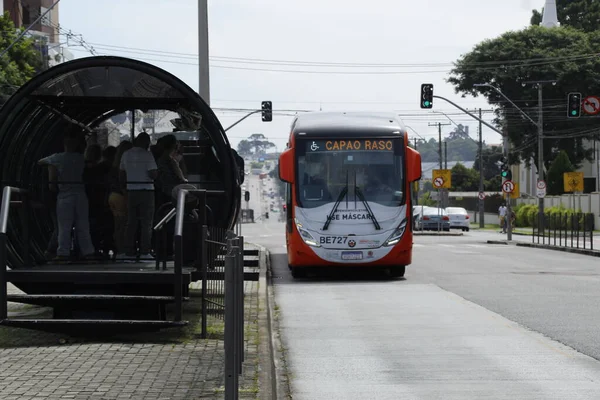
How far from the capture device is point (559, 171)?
68.8 metres

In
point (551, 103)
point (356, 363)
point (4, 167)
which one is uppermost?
point (551, 103)

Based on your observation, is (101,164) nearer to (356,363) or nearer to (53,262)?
(53,262)

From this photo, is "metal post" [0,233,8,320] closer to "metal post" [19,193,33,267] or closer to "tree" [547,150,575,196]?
"metal post" [19,193,33,267]

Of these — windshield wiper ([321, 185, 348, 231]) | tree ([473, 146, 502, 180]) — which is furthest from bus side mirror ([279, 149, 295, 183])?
tree ([473, 146, 502, 180])

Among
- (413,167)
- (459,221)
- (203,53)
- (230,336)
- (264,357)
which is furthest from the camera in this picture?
(459,221)

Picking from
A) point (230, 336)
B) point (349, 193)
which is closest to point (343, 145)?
point (349, 193)

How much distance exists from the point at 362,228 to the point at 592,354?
10112 mm

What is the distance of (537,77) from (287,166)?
182 feet

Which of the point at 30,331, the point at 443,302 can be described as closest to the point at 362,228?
the point at 443,302

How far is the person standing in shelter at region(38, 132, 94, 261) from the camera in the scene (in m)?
13.4

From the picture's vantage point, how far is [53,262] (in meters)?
13.6

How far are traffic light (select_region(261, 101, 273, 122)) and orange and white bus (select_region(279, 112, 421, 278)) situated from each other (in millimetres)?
29830

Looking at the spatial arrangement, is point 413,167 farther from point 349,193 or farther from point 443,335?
point 443,335

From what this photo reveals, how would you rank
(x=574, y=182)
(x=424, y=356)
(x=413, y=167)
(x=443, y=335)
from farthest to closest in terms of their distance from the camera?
(x=574, y=182), (x=413, y=167), (x=443, y=335), (x=424, y=356)
